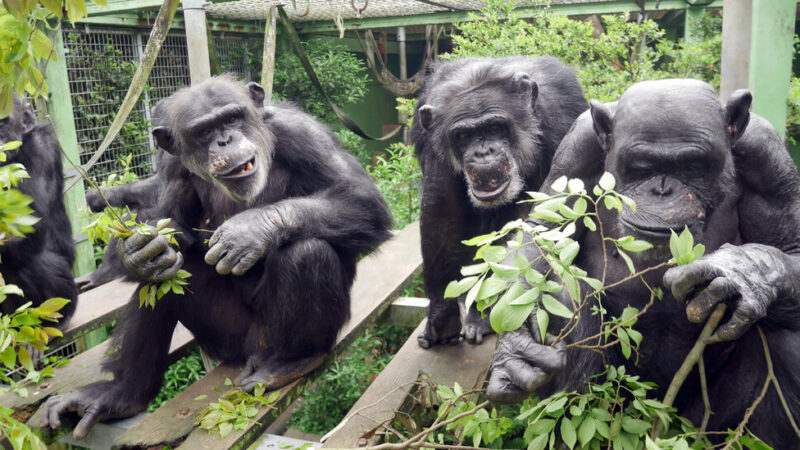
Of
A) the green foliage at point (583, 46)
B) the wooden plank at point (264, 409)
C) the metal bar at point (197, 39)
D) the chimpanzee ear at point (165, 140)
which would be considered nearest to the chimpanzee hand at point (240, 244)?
the wooden plank at point (264, 409)

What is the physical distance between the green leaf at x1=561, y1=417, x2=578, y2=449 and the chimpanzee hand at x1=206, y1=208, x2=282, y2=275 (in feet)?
5.54

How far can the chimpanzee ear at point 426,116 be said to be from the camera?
3666 mm

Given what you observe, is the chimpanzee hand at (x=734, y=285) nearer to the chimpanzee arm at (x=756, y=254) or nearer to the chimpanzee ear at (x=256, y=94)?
the chimpanzee arm at (x=756, y=254)

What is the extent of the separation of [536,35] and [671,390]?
13.9 feet

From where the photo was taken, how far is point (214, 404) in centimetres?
322

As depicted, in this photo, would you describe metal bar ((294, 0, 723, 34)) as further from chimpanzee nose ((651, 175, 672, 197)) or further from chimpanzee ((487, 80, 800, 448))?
chimpanzee nose ((651, 175, 672, 197))

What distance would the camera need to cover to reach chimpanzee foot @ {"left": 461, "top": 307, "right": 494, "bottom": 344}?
148 inches

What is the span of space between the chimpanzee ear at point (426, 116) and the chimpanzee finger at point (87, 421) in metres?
2.15

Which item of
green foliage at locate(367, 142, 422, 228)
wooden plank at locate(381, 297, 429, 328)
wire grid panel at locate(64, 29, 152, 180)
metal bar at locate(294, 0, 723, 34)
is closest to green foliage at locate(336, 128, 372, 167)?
metal bar at locate(294, 0, 723, 34)


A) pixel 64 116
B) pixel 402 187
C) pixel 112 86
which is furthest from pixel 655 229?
pixel 112 86

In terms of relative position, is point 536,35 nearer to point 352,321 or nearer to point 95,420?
point 352,321

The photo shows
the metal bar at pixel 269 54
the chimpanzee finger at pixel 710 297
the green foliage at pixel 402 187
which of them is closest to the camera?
the chimpanzee finger at pixel 710 297

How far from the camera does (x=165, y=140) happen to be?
153 inches

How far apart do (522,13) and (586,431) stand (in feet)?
21.9
